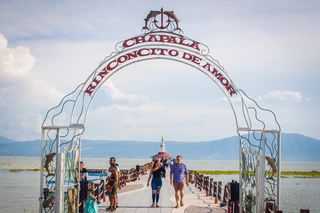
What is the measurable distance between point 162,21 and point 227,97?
9.36 ft

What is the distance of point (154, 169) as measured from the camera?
38.7ft

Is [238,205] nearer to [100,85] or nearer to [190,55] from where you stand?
[190,55]

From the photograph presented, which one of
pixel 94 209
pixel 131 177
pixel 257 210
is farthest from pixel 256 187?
pixel 131 177

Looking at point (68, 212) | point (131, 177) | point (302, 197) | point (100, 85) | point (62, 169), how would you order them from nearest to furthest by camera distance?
point (62, 169)
point (68, 212)
point (100, 85)
point (131, 177)
point (302, 197)

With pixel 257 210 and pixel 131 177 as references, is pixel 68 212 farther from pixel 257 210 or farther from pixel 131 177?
pixel 131 177

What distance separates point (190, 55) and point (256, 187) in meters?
4.04

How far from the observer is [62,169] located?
8.97 meters

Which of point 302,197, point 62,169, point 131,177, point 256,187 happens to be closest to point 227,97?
point 256,187

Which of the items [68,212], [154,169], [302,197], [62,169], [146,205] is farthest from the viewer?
[302,197]

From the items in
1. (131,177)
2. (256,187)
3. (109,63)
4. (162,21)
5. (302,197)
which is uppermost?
(162,21)

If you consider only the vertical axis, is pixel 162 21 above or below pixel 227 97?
above

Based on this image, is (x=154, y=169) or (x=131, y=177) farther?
(x=131, y=177)

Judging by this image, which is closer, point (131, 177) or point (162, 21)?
point (162, 21)

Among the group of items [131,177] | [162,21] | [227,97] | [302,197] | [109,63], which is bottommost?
[302,197]
